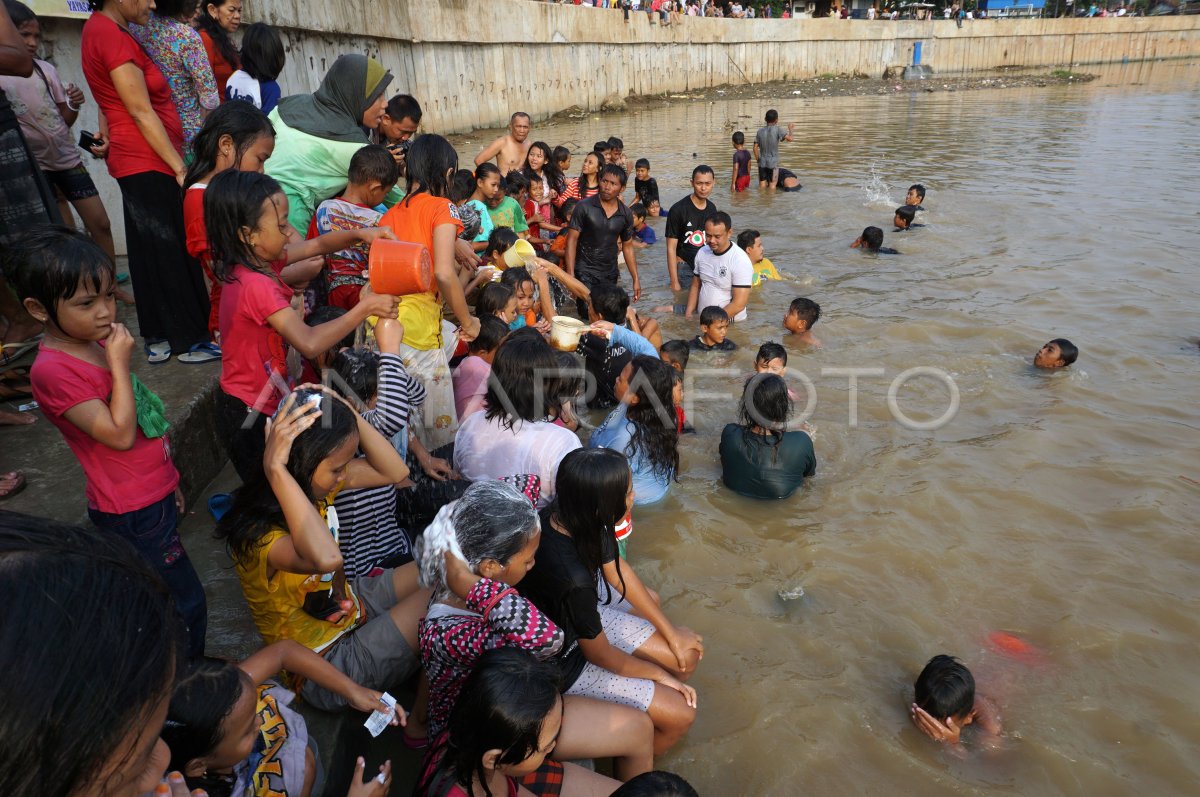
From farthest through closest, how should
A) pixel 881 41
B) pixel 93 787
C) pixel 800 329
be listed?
pixel 881 41, pixel 800 329, pixel 93 787

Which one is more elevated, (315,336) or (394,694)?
(315,336)

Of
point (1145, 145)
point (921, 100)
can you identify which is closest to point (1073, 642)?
point (1145, 145)

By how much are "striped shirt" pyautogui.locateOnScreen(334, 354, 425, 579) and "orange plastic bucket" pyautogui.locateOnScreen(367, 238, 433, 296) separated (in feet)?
1.34

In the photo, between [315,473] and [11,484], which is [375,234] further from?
[11,484]

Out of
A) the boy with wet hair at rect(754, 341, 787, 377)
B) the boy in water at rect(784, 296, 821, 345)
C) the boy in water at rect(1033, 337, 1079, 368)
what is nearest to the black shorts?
the boy with wet hair at rect(754, 341, 787, 377)

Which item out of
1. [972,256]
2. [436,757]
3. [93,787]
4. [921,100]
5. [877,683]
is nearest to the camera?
[93,787]

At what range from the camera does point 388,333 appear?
3.25 metres

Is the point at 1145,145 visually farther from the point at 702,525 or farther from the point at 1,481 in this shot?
the point at 1,481

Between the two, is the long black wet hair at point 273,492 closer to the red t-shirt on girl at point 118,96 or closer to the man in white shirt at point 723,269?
the red t-shirt on girl at point 118,96

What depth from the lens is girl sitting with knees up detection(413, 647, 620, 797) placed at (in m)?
1.87

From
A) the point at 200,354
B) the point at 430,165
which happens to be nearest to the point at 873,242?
the point at 430,165

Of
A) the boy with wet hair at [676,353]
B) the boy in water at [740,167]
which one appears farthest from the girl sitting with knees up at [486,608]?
the boy in water at [740,167]

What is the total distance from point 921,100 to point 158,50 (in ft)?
103

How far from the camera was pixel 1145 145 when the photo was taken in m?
16.8
